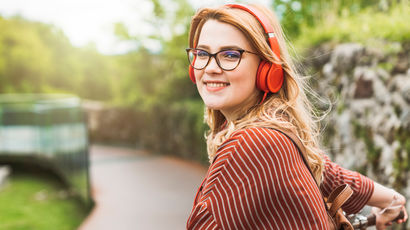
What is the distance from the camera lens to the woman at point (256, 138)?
126 cm

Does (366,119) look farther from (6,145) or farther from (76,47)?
(76,47)

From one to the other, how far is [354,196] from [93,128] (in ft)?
60.3

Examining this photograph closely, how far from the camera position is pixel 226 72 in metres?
1.48

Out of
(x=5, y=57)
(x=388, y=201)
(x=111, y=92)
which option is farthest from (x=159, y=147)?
(x=111, y=92)

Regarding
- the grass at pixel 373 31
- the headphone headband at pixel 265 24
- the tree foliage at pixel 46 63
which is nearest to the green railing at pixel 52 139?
the grass at pixel 373 31

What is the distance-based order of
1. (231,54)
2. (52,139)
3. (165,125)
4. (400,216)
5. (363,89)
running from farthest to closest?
(165,125) < (52,139) < (363,89) < (400,216) < (231,54)

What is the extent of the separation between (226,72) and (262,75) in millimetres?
135

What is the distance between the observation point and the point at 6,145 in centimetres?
1120

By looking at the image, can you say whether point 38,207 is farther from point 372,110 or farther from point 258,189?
point 258,189

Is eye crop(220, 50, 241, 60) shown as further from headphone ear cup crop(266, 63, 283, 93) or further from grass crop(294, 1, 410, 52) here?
grass crop(294, 1, 410, 52)

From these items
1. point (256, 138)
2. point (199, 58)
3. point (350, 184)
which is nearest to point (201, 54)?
point (199, 58)

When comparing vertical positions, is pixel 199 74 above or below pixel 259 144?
above

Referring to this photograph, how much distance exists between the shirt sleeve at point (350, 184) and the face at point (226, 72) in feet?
1.85

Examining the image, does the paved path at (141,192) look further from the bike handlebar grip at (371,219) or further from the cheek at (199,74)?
the cheek at (199,74)
